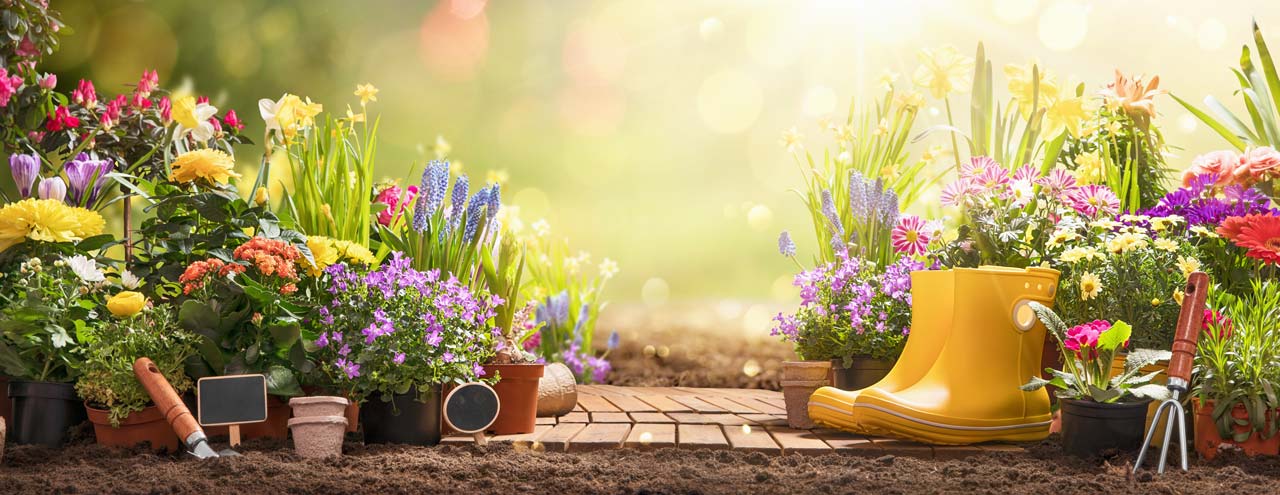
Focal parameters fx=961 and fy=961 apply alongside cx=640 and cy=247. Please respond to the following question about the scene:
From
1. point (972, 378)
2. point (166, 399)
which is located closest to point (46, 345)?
point (166, 399)

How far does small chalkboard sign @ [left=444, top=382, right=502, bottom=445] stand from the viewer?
2.39 meters

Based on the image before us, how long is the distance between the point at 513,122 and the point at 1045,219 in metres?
2.85

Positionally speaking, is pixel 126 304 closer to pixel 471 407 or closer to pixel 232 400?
pixel 232 400

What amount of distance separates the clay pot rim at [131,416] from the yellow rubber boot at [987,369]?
1.69m

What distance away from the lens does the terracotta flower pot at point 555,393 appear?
2951 mm

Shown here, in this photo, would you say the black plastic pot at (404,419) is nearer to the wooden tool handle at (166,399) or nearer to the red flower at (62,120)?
the wooden tool handle at (166,399)

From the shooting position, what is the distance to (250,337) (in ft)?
7.80

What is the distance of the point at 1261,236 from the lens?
7.61 feet

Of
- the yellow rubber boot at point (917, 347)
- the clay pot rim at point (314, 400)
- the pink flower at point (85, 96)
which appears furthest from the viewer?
the pink flower at point (85, 96)

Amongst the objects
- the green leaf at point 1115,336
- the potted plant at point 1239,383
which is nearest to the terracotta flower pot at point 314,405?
the green leaf at point 1115,336

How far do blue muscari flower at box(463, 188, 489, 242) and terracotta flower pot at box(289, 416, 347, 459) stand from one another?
71cm

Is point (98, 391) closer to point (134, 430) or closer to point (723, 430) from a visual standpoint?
point (134, 430)

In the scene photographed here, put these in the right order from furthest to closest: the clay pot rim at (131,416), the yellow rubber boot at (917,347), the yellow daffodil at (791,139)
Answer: the yellow daffodil at (791,139), the yellow rubber boot at (917,347), the clay pot rim at (131,416)

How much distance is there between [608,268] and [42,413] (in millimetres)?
2616
